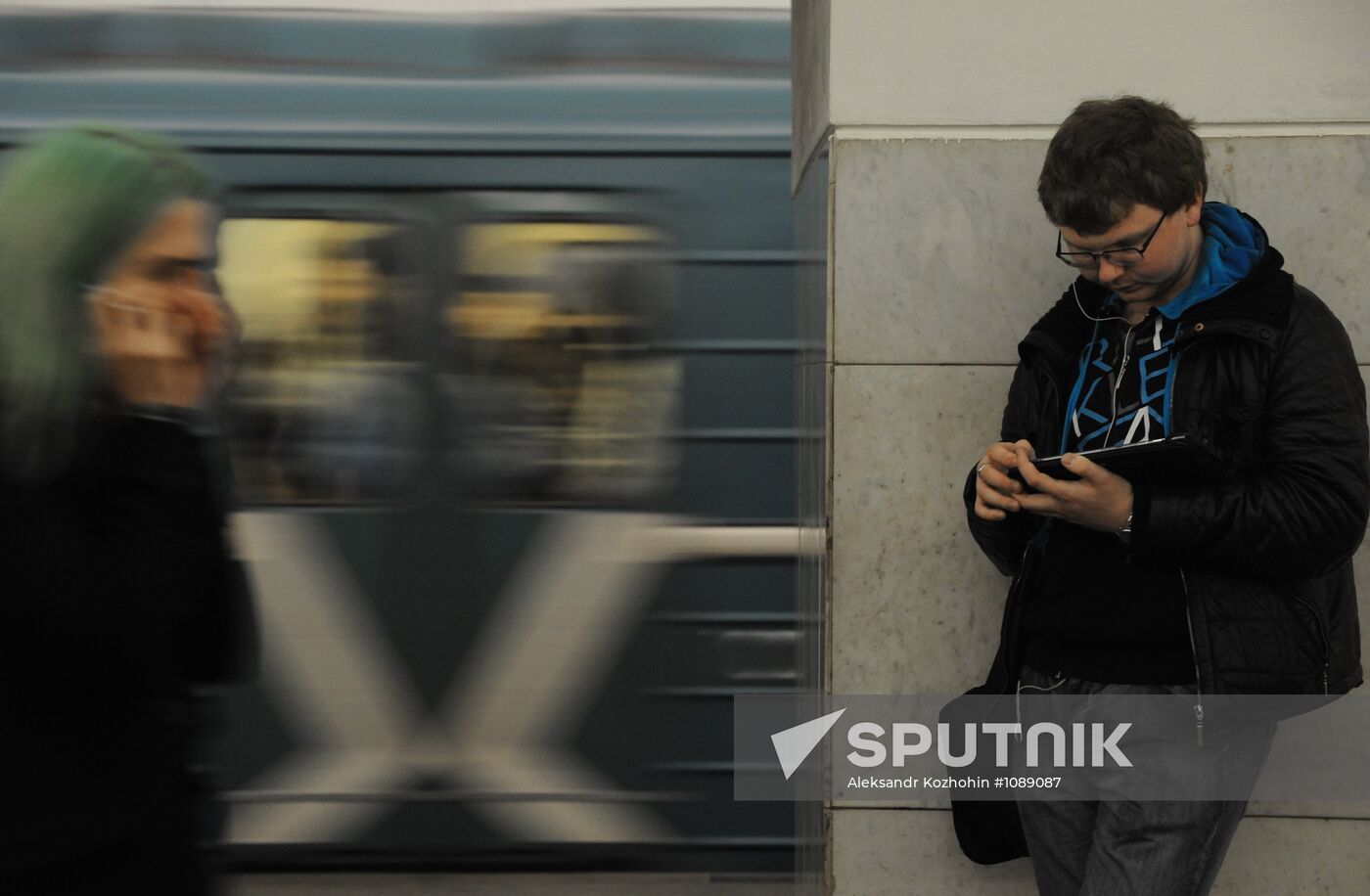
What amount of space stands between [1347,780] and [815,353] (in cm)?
125

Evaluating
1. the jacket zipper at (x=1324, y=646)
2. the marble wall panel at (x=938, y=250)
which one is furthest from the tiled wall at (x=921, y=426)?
the jacket zipper at (x=1324, y=646)

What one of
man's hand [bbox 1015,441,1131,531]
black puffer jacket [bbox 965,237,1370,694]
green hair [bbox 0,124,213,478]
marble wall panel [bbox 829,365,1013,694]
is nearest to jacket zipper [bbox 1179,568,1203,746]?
Result: black puffer jacket [bbox 965,237,1370,694]

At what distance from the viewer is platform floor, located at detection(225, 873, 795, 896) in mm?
4445

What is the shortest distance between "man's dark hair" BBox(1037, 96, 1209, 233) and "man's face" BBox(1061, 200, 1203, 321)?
2 cm

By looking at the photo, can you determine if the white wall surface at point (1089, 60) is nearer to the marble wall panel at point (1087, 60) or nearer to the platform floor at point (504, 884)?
the marble wall panel at point (1087, 60)

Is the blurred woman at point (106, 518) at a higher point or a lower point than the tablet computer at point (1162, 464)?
higher

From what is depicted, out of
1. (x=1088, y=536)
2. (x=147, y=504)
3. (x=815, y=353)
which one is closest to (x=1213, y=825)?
(x=1088, y=536)

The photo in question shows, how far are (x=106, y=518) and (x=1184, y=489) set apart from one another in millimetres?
1337

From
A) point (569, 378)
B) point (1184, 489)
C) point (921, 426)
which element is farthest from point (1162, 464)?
point (569, 378)

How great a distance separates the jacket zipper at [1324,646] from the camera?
1970mm

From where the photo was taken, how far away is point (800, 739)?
3.00m

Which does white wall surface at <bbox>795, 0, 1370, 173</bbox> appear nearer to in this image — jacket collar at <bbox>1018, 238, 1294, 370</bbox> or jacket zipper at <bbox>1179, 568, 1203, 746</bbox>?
jacket collar at <bbox>1018, 238, 1294, 370</bbox>

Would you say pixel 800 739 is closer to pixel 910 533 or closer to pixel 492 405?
pixel 910 533

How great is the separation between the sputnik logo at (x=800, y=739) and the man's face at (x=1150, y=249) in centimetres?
112
